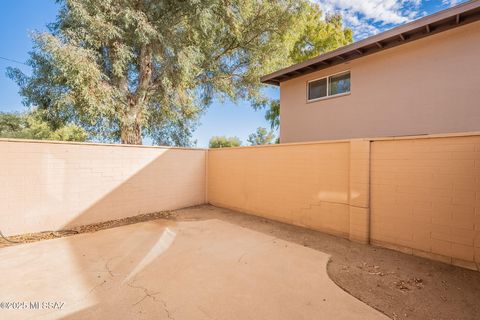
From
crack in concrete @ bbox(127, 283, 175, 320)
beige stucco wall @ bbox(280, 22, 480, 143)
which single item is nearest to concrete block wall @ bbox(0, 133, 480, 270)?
beige stucco wall @ bbox(280, 22, 480, 143)

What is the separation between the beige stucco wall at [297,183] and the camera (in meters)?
4.33

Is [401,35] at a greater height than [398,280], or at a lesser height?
greater

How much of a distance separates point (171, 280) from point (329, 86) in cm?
632

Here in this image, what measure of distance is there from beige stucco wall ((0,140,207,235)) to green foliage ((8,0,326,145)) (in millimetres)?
2411

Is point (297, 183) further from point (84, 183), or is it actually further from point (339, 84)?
point (84, 183)

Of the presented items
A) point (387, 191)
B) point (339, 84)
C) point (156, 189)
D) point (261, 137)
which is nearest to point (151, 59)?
point (156, 189)

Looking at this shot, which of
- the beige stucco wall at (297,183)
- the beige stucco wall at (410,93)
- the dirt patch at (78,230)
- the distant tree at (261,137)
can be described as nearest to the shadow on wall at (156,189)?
the dirt patch at (78,230)

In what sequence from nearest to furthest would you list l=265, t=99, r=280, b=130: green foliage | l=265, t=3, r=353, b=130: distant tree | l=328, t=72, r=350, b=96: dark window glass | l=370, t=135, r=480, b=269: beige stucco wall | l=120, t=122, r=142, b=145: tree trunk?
l=370, t=135, r=480, b=269: beige stucco wall → l=328, t=72, r=350, b=96: dark window glass → l=120, t=122, r=142, b=145: tree trunk → l=265, t=3, r=353, b=130: distant tree → l=265, t=99, r=280, b=130: green foliage

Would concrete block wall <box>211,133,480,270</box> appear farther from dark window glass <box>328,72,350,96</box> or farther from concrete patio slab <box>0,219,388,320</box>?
dark window glass <box>328,72,350,96</box>

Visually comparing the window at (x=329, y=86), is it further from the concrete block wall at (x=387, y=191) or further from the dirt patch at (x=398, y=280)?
the dirt patch at (x=398, y=280)

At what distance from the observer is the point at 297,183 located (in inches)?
205

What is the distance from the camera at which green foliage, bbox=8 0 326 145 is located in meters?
6.93

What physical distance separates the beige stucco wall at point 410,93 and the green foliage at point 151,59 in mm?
4215

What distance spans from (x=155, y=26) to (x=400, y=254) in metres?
9.13
